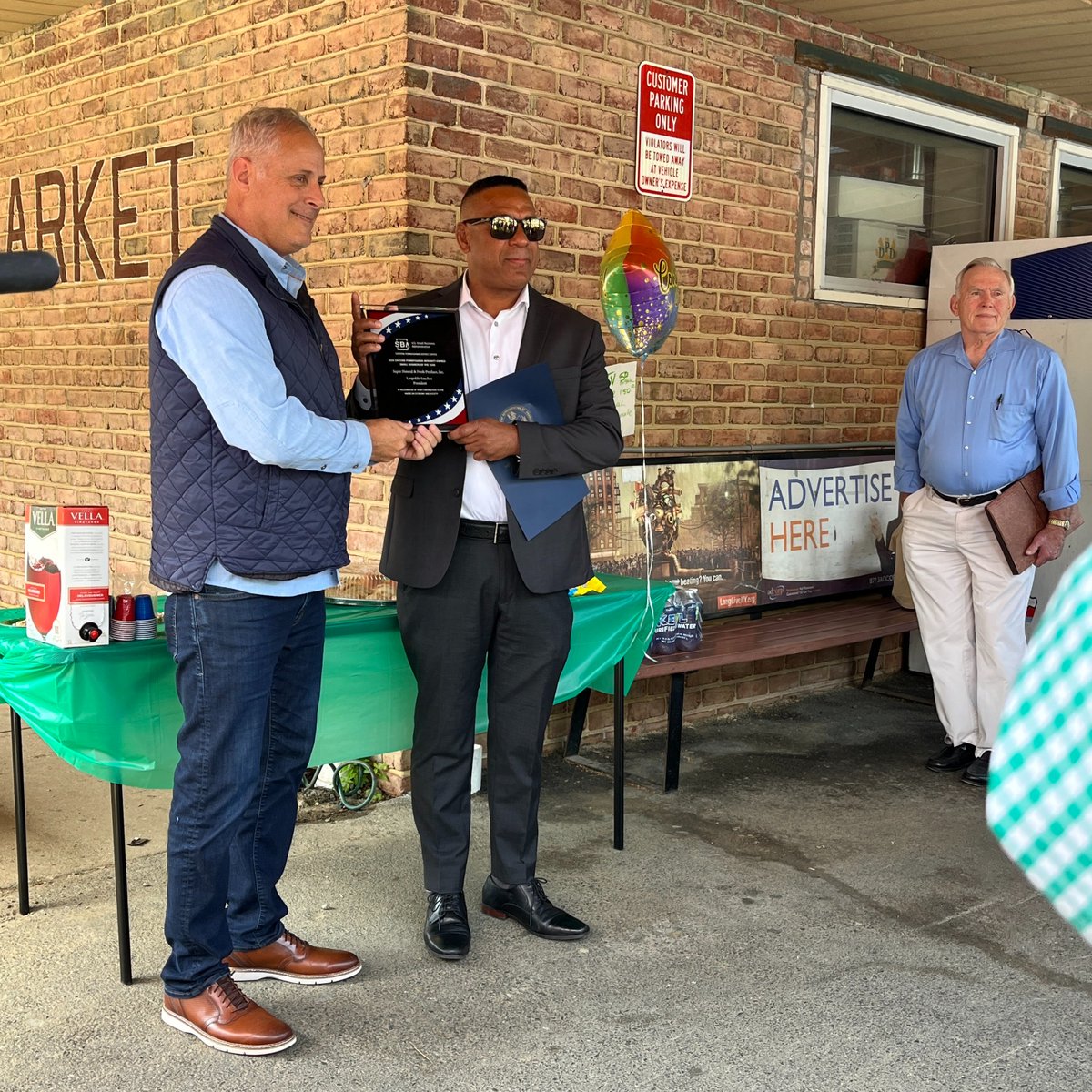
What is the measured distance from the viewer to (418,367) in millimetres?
3145

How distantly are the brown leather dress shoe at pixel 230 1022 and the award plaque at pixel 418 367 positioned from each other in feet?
4.73

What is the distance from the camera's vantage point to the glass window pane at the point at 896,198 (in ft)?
21.0

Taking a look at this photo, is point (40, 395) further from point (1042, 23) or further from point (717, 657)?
point (1042, 23)

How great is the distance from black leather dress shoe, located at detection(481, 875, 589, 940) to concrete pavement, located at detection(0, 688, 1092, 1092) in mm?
45

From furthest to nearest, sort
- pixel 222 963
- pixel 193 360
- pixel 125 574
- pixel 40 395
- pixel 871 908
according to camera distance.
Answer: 1. pixel 40 395
2. pixel 125 574
3. pixel 871 908
4. pixel 222 963
5. pixel 193 360

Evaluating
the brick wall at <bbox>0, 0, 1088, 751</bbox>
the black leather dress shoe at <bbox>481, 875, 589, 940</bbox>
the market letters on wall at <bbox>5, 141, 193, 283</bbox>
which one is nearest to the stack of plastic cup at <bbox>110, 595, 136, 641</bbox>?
the black leather dress shoe at <bbox>481, 875, 589, 940</bbox>

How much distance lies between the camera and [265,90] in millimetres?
4969

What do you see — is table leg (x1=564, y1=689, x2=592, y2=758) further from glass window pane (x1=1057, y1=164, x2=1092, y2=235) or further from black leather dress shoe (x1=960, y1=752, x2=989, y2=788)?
glass window pane (x1=1057, y1=164, x2=1092, y2=235)

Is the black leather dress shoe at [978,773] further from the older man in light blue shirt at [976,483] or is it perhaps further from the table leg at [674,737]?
the table leg at [674,737]

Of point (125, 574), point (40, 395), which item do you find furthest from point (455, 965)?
point (40, 395)

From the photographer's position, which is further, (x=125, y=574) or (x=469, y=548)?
(x=125, y=574)

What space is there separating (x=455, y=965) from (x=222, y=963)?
0.66 metres

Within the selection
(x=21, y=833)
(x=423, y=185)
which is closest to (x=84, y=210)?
(x=423, y=185)

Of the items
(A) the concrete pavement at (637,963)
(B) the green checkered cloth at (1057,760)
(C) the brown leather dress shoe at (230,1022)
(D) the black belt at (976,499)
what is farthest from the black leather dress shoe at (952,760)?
(B) the green checkered cloth at (1057,760)
